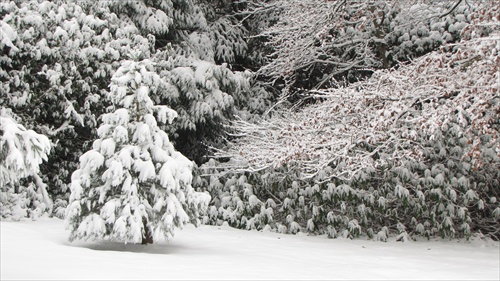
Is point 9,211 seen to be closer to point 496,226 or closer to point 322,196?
point 322,196

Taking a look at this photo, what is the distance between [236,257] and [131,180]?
1.52 metres

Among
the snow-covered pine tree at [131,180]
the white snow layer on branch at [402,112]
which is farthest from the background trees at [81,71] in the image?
the snow-covered pine tree at [131,180]

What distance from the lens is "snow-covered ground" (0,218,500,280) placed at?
4.66 metres

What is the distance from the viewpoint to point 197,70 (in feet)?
36.0

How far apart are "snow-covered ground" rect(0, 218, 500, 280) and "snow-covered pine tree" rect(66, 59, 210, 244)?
0.32 m

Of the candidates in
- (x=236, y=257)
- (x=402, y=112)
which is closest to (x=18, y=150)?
(x=236, y=257)

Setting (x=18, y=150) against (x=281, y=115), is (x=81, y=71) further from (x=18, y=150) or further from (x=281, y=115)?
(x=18, y=150)

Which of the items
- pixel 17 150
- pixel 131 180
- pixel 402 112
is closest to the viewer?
pixel 17 150

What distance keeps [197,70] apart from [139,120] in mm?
4503

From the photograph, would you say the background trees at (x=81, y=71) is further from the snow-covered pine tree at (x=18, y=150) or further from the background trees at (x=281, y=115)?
the snow-covered pine tree at (x=18, y=150)

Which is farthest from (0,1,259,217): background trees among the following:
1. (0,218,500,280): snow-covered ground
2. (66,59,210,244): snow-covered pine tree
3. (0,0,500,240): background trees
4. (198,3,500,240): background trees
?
(66,59,210,244): snow-covered pine tree

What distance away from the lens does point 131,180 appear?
6.33 meters

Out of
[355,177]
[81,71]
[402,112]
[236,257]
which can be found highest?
[81,71]

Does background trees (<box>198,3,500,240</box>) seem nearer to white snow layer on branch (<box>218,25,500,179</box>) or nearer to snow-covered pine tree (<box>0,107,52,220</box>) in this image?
white snow layer on branch (<box>218,25,500,179</box>)
